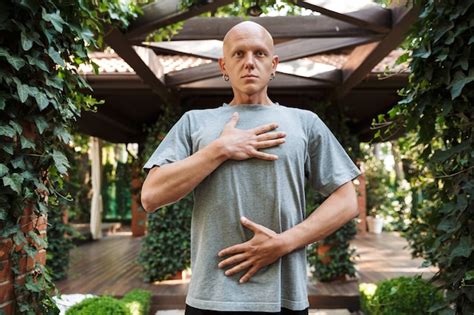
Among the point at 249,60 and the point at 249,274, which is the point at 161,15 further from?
the point at 249,274

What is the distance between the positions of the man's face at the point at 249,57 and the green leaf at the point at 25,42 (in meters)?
0.86

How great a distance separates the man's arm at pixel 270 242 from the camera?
3.14 ft

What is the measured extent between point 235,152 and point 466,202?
3.54ft

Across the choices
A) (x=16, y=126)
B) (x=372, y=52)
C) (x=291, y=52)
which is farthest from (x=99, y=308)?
(x=372, y=52)

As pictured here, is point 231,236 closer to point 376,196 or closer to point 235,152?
point 235,152

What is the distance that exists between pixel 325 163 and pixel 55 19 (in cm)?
120

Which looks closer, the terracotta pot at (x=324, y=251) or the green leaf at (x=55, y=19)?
the green leaf at (x=55, y=19)

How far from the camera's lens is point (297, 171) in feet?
3.43

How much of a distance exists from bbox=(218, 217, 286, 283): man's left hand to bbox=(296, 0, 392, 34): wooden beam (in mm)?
2199

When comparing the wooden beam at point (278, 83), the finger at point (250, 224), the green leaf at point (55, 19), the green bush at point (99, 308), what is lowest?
the green bush at point (99, 308)

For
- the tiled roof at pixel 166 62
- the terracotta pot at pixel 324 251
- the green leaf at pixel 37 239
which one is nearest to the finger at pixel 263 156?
the green leaf at pixel 37 239

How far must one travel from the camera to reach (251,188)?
1.00m

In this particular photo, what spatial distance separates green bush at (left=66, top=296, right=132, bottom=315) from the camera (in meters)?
2.74

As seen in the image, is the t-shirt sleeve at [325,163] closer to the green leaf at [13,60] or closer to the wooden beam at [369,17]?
the green leaf at [13,60]
